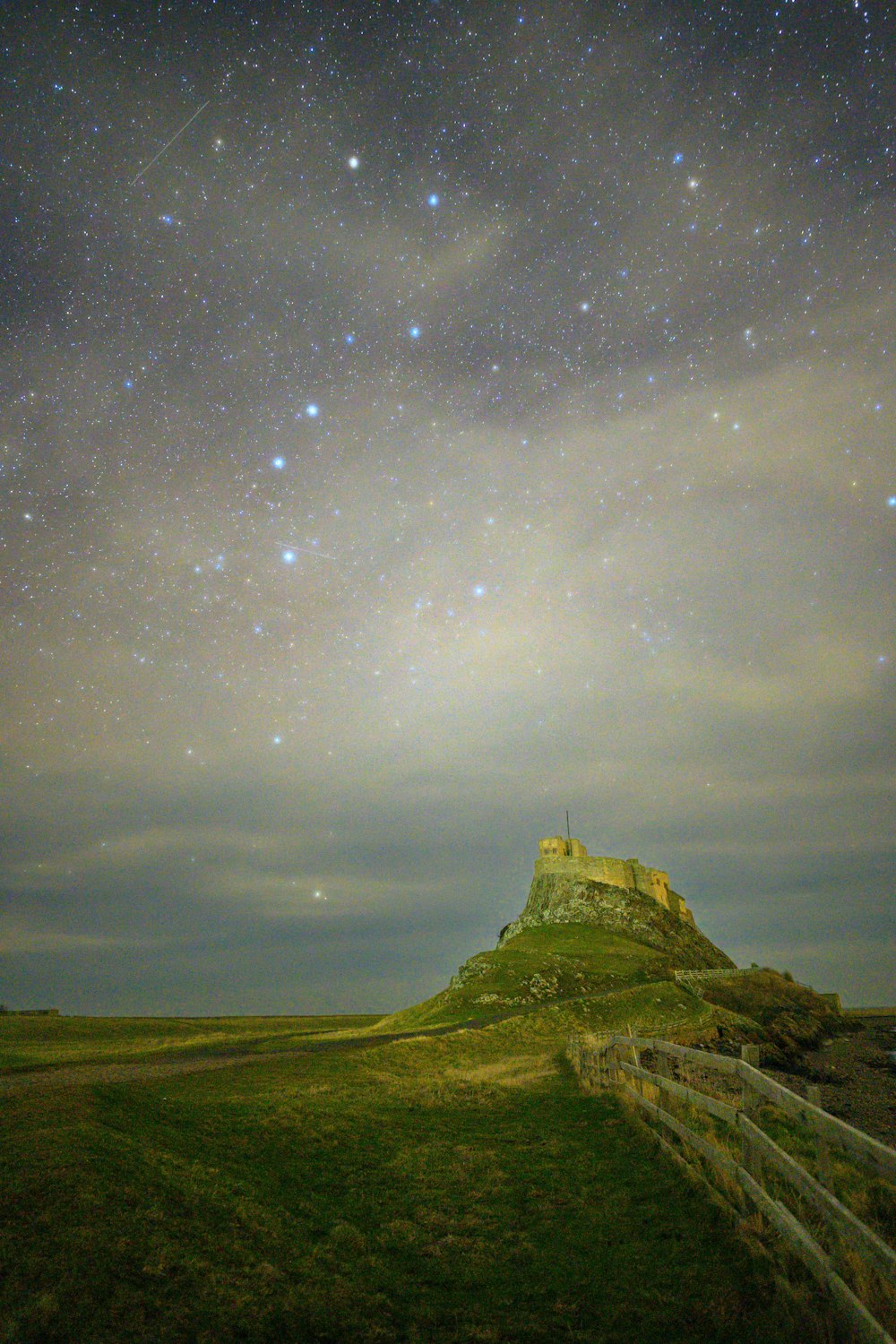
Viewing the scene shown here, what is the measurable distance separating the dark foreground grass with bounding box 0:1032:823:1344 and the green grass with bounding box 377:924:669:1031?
41.1 m

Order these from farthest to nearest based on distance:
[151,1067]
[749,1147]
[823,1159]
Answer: [151,1067], [749,1147], [823,1159]

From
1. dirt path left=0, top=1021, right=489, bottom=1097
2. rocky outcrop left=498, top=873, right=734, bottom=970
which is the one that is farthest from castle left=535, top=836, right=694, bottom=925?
dirt path left=0, top=1021, right=489, bottom=1097

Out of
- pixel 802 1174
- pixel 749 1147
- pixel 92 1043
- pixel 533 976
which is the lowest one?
pixel 92 1043

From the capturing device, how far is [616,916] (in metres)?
108

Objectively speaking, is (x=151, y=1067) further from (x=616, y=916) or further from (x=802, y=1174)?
(x=616, y=916)

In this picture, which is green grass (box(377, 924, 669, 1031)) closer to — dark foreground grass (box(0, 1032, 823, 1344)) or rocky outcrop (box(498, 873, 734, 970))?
rocky outcrop (box(498, 873, 734, 970))

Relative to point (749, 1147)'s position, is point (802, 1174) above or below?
above

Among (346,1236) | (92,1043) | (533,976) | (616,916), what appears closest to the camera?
(346,1236)

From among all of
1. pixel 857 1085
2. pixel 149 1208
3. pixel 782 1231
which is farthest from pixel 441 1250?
pixel 857 1085

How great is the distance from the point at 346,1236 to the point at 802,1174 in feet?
18.1

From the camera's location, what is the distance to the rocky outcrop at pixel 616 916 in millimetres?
103000

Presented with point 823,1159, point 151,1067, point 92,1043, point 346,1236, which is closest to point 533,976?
point 92,1043

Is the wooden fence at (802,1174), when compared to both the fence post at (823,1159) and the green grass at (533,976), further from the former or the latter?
the green grass at (533,976)

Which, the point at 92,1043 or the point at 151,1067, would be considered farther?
the point at 92,1043
